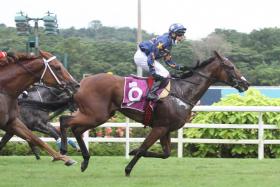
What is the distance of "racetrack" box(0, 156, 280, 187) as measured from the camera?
867cm

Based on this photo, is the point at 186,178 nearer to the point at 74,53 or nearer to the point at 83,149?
the point at 83,149

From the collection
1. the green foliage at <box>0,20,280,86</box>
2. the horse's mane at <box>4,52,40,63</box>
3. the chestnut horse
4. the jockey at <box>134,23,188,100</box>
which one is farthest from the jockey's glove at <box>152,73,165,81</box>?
the green foliage at <box>0,20,280,86</box>

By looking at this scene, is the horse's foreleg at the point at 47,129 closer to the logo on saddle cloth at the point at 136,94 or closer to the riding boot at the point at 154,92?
the logo on saddle cloth at the point at 136,94

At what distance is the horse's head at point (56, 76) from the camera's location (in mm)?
9188

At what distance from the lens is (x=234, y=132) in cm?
1318

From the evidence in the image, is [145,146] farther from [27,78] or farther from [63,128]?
[27,78]

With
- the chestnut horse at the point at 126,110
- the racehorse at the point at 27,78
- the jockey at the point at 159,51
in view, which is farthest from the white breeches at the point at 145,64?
the racehorse at the point at 27,78

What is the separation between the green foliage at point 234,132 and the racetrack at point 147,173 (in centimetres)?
150

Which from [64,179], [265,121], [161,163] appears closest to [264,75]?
[265,121]

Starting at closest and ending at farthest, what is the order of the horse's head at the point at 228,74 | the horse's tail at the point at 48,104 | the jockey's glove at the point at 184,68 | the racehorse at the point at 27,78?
the racehorse at the point at 27,78
the jockey's glove at the point at 184,68
the horse's head at the point at 228,74
the horse's tail at the point at 48,104

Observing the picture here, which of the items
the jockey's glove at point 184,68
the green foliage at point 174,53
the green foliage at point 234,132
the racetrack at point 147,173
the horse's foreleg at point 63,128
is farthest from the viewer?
the green foliage at point 174,53

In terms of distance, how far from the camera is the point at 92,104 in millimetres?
9695

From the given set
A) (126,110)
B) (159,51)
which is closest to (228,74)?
(159,51)

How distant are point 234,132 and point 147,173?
148 inches
